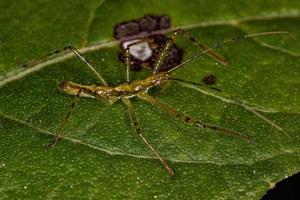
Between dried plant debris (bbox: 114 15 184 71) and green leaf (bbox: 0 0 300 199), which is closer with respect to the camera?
green leaf (bbox: 0 0 300 199)

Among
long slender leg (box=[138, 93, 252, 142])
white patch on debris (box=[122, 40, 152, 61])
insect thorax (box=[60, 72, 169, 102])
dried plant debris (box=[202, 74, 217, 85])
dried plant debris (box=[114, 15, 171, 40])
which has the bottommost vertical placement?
long slender leg (box=[138, 93, 252, 142])

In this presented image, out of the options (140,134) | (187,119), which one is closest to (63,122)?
(140,134)

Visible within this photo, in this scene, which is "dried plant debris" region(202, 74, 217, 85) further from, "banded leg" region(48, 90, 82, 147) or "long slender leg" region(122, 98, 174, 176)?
"banded leg" region(48, 90, 82, 147)

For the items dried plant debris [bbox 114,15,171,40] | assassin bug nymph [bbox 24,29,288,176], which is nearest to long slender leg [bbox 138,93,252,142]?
assassin bug nymph [bbox 24,29,288,176]

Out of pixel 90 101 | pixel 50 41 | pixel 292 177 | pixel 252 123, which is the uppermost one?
pixel 50 41

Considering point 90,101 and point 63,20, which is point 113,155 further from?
point 63,20

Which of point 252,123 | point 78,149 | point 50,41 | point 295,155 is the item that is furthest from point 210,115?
point 50,41
